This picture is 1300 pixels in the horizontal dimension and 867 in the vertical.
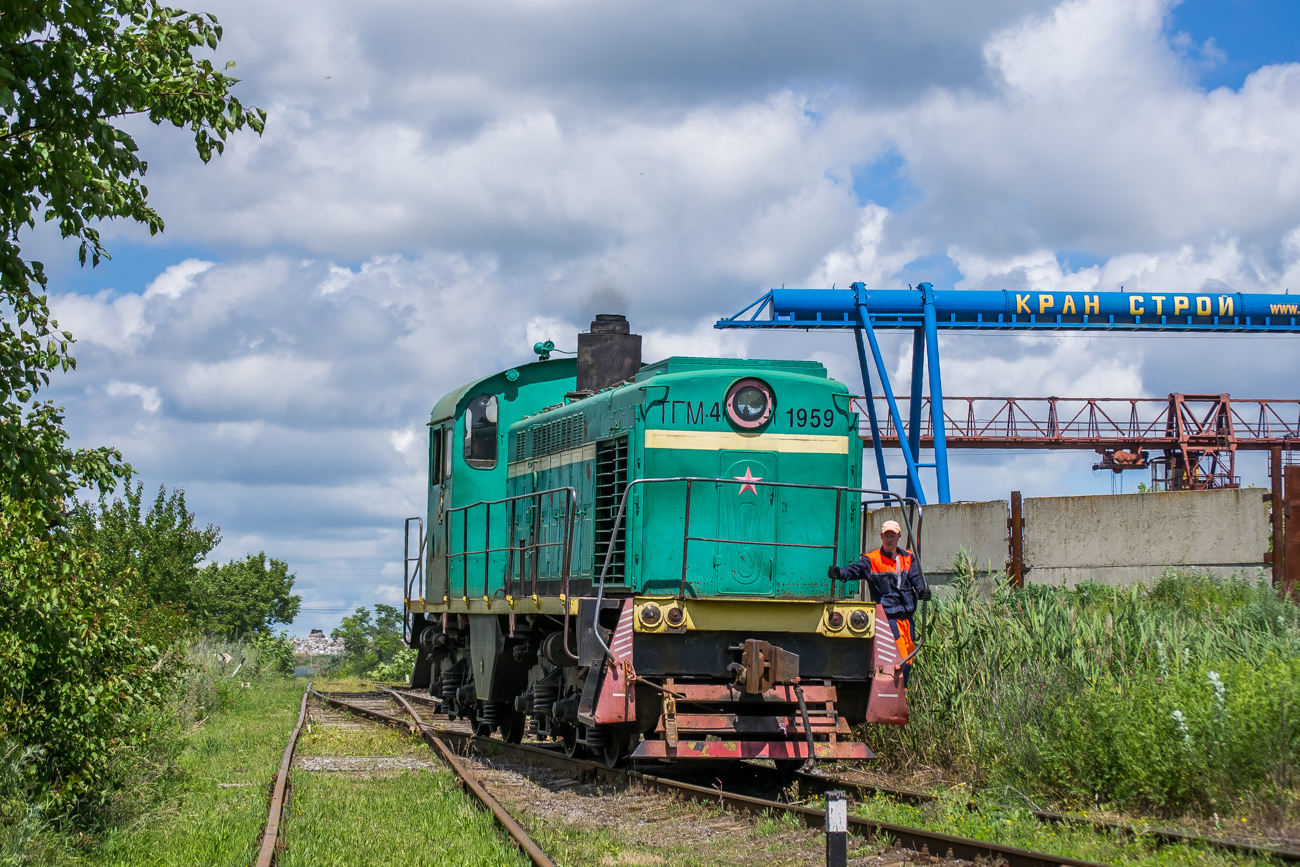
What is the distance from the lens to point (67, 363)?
320 inches

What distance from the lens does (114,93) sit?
533cm

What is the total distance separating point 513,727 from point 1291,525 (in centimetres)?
823

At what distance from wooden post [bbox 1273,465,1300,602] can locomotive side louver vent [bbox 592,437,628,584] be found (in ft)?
23.0

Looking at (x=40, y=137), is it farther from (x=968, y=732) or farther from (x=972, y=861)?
(x=968, y=732)

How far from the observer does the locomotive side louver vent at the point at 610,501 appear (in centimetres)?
1021

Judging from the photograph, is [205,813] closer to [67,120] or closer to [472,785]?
[472,785]

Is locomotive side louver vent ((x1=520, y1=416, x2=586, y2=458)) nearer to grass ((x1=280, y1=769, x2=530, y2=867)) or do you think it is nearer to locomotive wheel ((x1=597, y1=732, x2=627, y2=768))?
locomotive wheel ((x1=597, y1=732, x2=627, y2=768))

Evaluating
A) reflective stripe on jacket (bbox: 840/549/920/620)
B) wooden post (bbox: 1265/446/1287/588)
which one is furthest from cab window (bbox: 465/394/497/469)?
wooden post (bbox: 1265/446/1287/588)

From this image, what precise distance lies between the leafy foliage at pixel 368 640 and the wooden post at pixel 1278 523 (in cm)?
4312

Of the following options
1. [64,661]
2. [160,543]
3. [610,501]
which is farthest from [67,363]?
[160,543]

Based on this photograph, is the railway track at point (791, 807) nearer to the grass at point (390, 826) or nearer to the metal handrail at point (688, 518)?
the grass at point (390, 826)

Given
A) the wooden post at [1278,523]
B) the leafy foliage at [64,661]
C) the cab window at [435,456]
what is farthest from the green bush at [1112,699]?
the leafy foliage at [64,661]

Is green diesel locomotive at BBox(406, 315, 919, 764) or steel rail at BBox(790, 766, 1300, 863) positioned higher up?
green diesel locomotive at BBox(406, 315, 919, 764)

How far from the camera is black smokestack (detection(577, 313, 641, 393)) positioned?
12062mm
